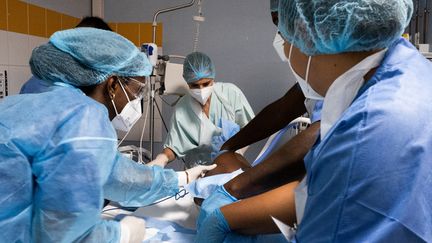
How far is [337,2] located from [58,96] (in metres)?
0.67

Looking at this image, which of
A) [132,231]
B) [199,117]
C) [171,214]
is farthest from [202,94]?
[132,231]

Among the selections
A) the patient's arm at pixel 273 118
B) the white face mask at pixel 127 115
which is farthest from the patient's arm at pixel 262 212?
the patient's arm at pixel 273 118

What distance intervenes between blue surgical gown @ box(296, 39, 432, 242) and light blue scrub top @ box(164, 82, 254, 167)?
1442mm

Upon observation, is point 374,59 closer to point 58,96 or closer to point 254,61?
point 58,96

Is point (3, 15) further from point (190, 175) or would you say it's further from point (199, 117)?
point (190, 175)

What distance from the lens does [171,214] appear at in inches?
53.5

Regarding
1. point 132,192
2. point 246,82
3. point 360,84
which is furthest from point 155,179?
point 246,82

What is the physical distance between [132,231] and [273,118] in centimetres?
78

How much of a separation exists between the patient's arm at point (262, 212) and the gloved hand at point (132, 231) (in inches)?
11.6

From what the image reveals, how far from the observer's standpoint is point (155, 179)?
1193 millimetres

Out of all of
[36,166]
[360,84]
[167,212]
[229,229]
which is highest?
[360,84]

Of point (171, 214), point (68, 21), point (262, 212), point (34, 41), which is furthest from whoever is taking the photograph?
point (68, 21)

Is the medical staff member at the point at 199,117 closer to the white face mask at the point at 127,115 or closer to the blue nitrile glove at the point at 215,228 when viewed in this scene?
the white face mask at the point at 127,115

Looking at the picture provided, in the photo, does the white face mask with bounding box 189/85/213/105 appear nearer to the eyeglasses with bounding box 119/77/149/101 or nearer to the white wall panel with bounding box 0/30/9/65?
the eyeglasses with bounding box 119/77/149/101
